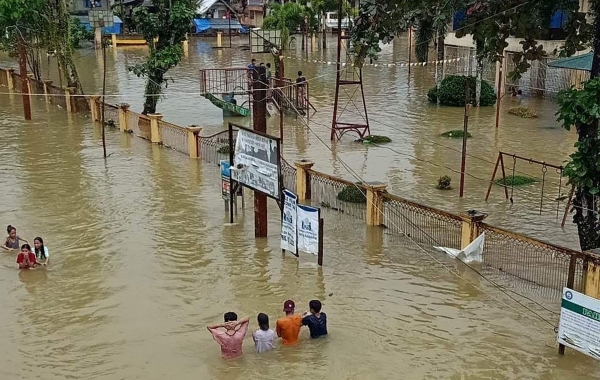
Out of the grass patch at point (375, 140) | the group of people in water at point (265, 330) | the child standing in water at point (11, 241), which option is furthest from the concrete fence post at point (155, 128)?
the group of people in water at point (265, 330)

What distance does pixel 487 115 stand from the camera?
31203 millimetres

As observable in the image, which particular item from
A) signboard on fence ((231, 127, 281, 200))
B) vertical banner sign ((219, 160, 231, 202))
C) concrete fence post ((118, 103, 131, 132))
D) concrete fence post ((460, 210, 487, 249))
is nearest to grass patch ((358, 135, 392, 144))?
concrete fence post ((118, 103, 131, 132))

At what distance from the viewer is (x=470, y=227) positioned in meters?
13.8

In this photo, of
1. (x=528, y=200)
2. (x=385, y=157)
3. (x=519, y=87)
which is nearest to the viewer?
(x=528, y=200)

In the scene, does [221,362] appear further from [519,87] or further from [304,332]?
[519,87]

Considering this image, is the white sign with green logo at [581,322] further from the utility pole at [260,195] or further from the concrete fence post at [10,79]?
the concrete fence post at [10,79]

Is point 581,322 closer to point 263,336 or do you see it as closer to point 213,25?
point 263,336

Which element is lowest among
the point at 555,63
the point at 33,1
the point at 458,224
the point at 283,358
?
the point at 283,358

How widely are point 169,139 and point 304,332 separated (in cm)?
1479

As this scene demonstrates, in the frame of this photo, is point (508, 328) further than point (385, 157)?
No

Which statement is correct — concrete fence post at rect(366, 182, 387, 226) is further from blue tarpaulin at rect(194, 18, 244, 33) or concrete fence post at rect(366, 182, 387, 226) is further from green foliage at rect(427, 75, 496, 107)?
blue tarpaulin at rect(194, 18, 244, 33)

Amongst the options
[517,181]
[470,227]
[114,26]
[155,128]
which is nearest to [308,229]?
[470,227]

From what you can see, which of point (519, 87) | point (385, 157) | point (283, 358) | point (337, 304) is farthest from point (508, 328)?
point (519, 87)

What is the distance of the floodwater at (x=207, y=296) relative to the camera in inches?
409
